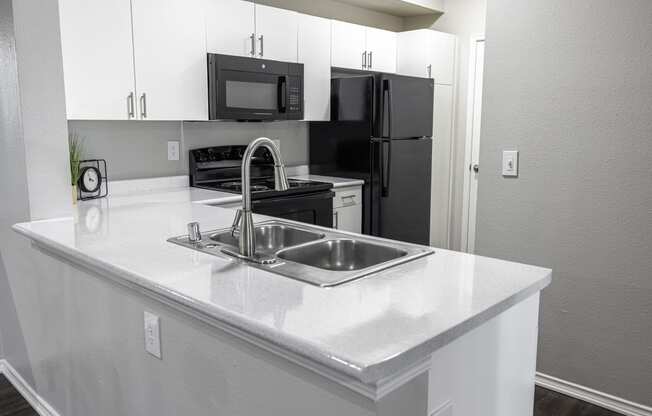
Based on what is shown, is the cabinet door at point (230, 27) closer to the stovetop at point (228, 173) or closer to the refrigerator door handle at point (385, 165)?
the stovetop at point (228, 173)

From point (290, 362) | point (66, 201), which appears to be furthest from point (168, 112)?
point (290, 362)

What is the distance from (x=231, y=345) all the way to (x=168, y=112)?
2.13 m

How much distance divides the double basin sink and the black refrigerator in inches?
79.7

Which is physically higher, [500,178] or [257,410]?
[500,178]

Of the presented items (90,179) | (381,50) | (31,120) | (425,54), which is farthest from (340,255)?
(425,54)

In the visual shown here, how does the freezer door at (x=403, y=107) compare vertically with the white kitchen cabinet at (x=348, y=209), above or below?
above

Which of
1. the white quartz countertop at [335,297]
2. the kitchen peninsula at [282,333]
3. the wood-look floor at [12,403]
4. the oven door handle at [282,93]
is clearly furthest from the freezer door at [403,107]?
the wood-look floor at [12,403]

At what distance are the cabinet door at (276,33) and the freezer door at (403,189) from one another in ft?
2.99

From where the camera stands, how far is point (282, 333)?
105 cm

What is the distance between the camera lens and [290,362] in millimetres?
1131

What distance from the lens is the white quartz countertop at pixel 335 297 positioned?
1.00 m

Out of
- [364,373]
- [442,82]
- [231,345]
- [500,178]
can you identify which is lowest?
[231,345]

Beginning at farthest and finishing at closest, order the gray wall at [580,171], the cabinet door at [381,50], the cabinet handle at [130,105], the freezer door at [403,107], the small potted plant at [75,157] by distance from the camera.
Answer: the cabinet door at [381,50], the freezer door at [403,107], the cabinet handle at [130,105], the small potted plant at [75,157], the gray wall at [580,171]

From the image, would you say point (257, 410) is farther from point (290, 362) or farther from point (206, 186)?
point (206, 186)
